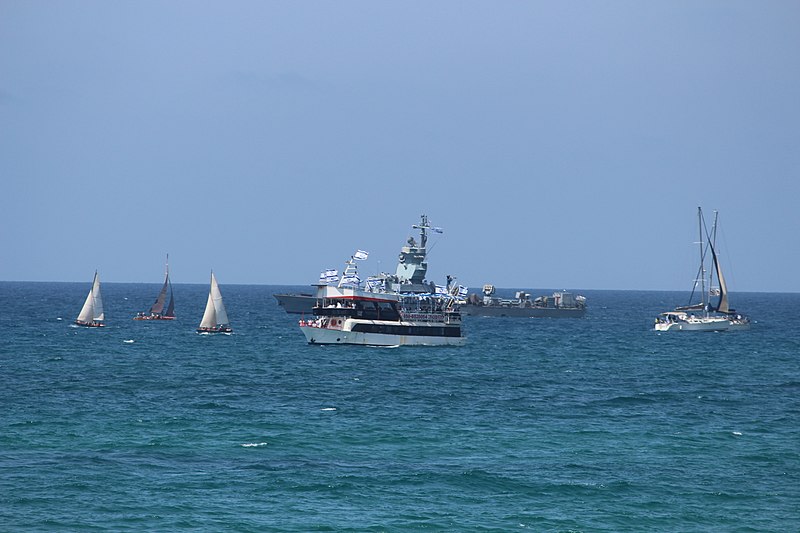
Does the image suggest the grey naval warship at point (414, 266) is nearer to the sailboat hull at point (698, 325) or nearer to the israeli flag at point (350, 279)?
the israeli flag at point (350, 279)

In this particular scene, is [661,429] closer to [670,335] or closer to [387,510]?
[387,510]

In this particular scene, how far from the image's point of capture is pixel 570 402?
2731 inches

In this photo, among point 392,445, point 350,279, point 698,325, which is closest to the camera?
point 392,445

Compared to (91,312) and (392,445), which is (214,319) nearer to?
Result: (91,312)

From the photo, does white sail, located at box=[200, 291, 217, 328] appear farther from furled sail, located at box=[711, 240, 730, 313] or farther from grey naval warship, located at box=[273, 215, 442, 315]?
furled sail, located at box=[711, 240, 730, 313]

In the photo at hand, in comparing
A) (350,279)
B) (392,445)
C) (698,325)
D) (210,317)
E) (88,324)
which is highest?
(350,279)

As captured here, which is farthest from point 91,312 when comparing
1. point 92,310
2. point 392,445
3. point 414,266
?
point 392,445

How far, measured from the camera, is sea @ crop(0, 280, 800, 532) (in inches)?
1486

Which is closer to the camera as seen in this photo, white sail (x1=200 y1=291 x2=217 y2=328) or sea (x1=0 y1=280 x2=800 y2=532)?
sea (x1=0 y1=280 x2=800 y2=532)

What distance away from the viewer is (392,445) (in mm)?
50844

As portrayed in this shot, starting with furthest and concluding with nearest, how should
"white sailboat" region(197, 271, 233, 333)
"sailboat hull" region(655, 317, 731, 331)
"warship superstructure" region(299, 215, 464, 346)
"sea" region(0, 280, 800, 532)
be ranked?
"sailboat hull" region(655, 317, 731, 331), "white sailboat" region(197, 271, 233, 333), "warship superstructure" region(299, 215, 464, 346), "sea" region(0, 280, 800, 532)

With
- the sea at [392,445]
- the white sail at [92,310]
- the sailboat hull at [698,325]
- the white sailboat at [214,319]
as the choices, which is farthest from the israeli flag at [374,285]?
the sailboat hull at [698,325]

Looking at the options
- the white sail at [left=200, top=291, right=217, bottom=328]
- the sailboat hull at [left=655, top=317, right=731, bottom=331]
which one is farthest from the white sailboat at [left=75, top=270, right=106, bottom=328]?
the sailboat hull at [left=655, top=317, right=731, bottom=331]

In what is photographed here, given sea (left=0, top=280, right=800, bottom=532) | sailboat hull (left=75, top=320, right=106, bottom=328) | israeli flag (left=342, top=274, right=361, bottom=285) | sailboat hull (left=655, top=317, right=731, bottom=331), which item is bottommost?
sea (left=0, top=280, right=800, bottom=532)
